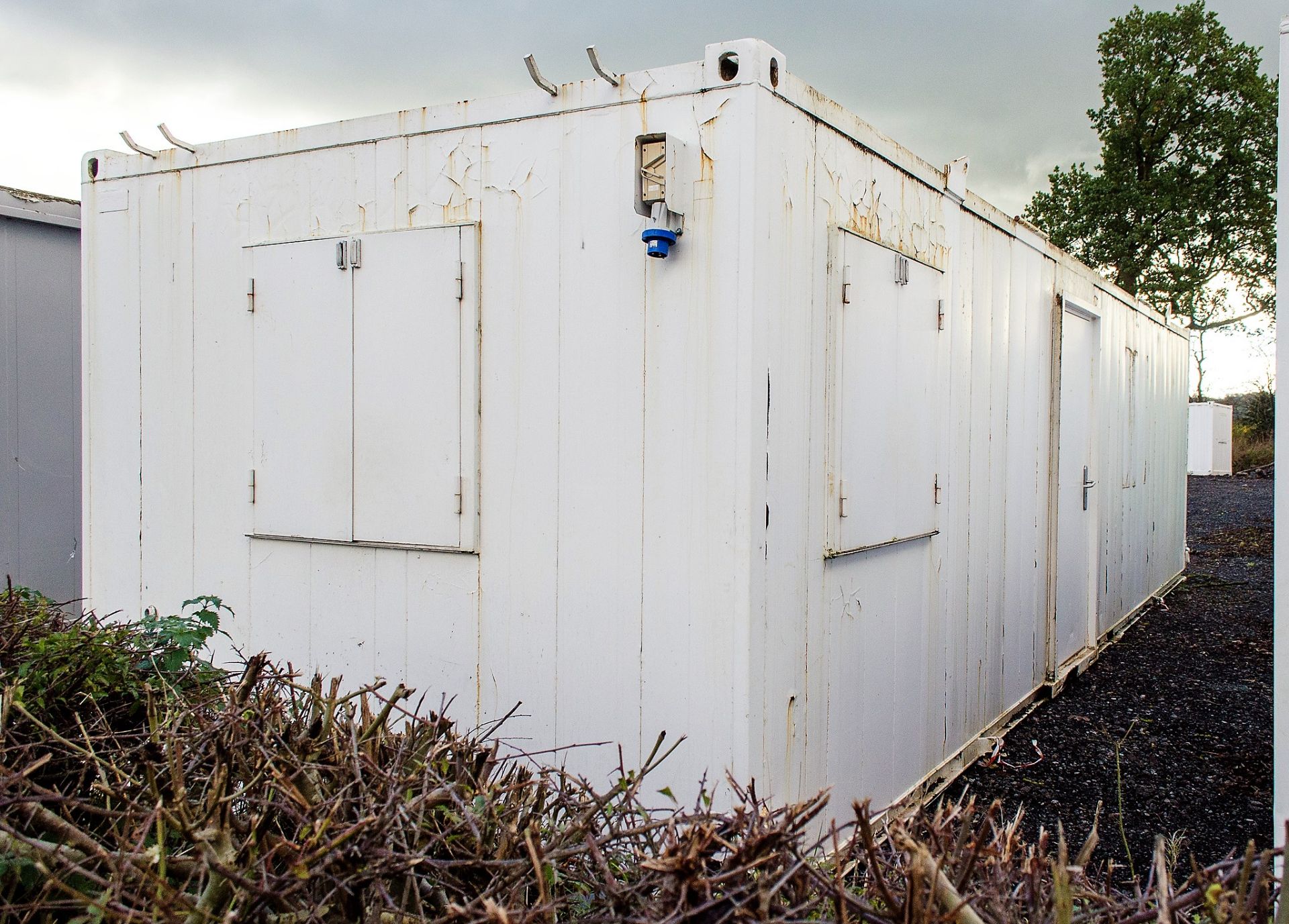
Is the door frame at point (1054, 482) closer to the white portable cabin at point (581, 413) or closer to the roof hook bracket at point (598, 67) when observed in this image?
the white portable cabin at point (581, 413)

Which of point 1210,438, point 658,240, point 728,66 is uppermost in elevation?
point 728,66

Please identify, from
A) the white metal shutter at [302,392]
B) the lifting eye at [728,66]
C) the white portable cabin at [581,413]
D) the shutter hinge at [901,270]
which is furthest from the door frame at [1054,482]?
the white metal shutter at [302,392]

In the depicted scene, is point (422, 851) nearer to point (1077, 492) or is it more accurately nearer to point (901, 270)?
point (901, 270)

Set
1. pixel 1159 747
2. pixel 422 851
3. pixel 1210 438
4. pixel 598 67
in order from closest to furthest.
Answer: pixel 422 851 → pixel 598 67 → pixel 1159 747 → pixel 1210 438

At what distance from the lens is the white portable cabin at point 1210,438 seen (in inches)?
999

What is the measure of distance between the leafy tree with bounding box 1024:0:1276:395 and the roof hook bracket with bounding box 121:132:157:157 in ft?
71.5

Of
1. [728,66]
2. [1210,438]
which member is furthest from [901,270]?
[1210,438]

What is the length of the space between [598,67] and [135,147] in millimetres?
2216

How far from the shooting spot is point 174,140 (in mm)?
3957

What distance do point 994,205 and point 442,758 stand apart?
4.16m

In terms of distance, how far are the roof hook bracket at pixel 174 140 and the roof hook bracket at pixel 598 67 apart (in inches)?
75.6

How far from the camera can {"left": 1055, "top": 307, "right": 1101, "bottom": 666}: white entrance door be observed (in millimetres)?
5969

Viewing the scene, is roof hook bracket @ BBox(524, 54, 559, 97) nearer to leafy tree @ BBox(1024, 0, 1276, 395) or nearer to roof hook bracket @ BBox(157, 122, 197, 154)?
roof hook bracket @ BBox(157, 122, 197, 154)

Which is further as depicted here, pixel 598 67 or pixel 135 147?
pixel 135 147
